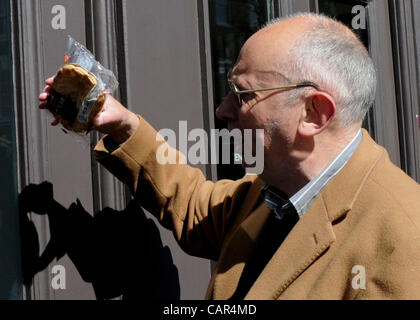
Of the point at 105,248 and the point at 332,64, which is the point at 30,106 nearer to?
the point at 105,248

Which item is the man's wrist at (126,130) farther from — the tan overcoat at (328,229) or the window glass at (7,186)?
the window glass at (7,186)

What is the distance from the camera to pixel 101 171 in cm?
257

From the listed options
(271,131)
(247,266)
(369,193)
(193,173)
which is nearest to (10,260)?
(193,173)

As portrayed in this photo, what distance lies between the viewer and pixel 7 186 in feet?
7.91

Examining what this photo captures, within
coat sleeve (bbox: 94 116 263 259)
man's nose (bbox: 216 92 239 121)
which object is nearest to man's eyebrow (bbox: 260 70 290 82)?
man's nose (bbox: 216 92 239 121)

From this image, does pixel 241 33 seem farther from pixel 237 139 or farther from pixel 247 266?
pixel 247 266

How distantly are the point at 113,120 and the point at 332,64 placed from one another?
782mm

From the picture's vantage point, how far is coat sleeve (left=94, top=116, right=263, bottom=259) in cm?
227

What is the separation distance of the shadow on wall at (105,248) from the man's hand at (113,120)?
0.38 meters

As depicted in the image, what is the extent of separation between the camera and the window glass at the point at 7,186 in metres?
2.40

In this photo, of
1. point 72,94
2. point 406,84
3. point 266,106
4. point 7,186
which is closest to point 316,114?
point 266,106

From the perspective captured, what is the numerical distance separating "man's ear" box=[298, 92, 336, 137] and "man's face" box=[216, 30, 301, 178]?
0.03 metres
